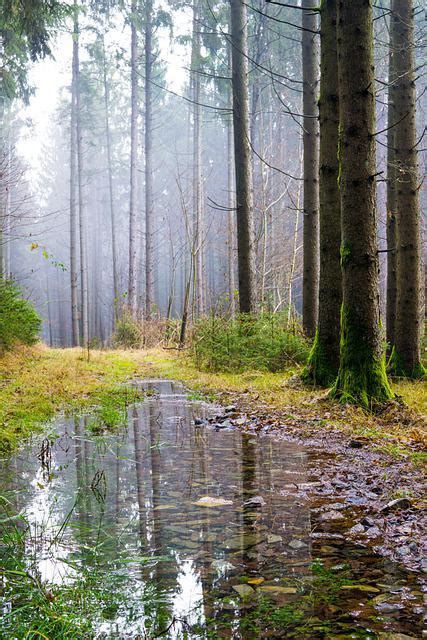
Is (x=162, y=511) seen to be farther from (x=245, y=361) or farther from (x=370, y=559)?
(x=245, y=361)

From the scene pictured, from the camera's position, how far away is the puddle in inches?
70.9

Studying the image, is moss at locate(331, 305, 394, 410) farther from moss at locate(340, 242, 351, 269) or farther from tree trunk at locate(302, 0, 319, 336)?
tree trunk at locate(302, 0, 319, 336)

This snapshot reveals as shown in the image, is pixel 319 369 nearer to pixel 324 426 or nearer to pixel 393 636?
pixel 324 426

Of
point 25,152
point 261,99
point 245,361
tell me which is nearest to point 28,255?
point 25,152

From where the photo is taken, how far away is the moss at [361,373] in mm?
5758

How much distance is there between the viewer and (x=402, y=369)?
844cm

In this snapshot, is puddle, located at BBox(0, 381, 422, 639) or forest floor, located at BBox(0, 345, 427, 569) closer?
puddle, located at BBox(0, 381, 422, 639)

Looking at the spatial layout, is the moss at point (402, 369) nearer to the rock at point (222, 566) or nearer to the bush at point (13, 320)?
the rock at point (222, 566)


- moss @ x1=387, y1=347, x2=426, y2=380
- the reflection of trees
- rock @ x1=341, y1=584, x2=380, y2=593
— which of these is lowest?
the reflection of trees

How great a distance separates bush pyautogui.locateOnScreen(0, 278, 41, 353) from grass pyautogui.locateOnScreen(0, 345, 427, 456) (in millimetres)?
505

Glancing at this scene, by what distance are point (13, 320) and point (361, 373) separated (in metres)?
9.16

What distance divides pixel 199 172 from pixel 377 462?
70.6ft

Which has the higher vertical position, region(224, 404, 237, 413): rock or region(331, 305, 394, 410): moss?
region(331, 305, 394, 410): moss

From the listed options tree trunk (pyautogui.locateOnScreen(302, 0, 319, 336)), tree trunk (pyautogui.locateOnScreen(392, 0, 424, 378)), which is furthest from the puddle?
tree trunk (pyautogui.locateOnScreen(302, 0, 319, 336))
